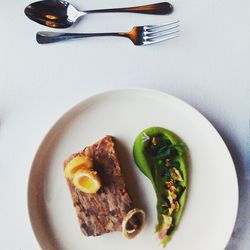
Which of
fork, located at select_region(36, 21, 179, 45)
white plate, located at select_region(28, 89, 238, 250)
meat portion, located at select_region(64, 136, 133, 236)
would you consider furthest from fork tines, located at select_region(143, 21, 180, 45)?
meat portion, located at select_region(64, 136, 133, 236)

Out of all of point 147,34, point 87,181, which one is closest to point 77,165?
point 87,181

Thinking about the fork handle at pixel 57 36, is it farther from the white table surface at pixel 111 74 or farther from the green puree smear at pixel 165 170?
the green puree smear at pixel 165 170

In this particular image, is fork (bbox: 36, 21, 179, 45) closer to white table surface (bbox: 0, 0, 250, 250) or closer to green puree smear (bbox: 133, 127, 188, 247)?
white table surface (bbox: 0, 0, 250, 250)

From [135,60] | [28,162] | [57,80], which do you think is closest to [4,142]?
[28,162]

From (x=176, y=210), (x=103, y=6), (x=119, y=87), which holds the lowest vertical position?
(x=176, y=210)

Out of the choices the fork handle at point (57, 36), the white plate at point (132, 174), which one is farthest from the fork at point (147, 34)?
the white plate at point (132, 174)

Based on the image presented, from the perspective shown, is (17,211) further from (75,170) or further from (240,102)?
(240,102)
